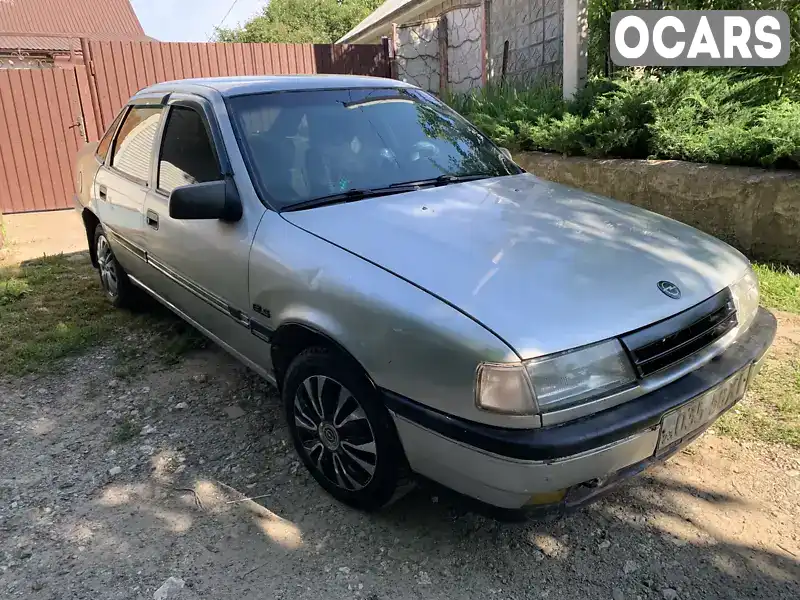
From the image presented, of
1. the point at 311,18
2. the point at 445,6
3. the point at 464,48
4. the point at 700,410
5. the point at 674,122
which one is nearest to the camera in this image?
the point at 700,410

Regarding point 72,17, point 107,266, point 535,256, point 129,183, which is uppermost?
point 72,17

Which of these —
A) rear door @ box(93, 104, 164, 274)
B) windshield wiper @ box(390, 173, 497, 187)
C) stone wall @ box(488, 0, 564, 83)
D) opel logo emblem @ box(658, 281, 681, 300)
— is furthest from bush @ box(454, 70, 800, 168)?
rear door @ box(93, 104, 164, 274)

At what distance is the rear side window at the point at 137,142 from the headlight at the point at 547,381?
2823 millimetres

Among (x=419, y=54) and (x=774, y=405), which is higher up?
(x=419, y=54)

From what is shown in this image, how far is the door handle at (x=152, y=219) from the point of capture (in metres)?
3.80

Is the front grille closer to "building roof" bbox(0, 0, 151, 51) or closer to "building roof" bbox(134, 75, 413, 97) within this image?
"building roof" bbox(134, 75, 413, 97)

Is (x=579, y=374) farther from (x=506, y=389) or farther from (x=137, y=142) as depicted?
(x=137, y=142)

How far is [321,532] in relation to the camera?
268cm

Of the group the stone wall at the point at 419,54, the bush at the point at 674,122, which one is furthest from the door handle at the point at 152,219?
the stone wall at the point at 419,54

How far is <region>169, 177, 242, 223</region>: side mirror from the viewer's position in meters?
2.93

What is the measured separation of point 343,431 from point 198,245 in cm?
135

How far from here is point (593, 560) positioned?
8.07 ft

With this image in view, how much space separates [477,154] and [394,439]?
1.99m

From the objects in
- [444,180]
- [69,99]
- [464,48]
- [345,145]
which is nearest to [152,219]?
[345,145]
